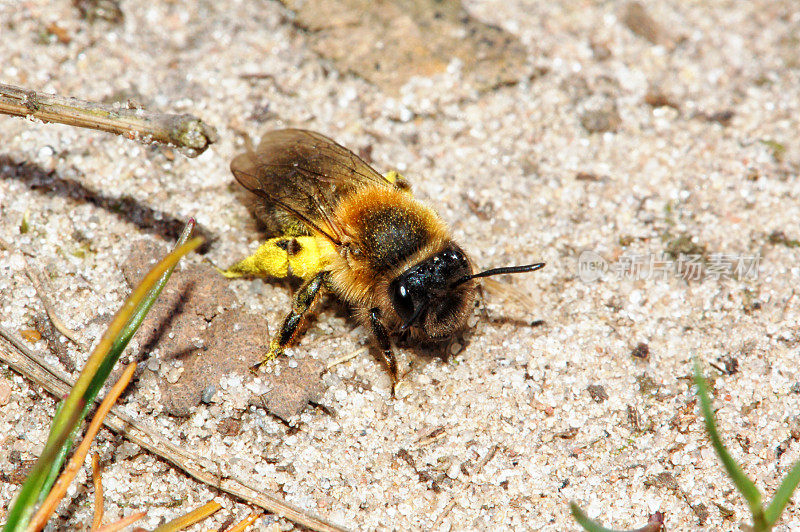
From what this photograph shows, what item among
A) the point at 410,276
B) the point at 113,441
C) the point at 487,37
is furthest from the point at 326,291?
the point at 487,37

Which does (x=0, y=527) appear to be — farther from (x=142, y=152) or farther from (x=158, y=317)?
(x=142, y=152)

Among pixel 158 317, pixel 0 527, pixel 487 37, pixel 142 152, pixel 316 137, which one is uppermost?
pixel 487 37

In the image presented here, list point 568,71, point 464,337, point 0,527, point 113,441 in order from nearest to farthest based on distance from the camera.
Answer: point 0,527, point 113,441, point 464,337, point 568,71

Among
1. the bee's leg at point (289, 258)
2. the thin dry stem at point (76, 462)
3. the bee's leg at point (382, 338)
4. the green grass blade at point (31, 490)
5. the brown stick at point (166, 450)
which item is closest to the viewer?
the green grass blade at point (31, 490)

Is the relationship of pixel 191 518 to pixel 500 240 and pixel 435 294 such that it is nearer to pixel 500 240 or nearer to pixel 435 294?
pixel 435 294

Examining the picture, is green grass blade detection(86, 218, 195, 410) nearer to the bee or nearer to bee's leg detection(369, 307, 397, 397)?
the bee

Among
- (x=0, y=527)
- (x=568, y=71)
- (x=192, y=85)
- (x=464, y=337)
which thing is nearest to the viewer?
(x=0, y=527)

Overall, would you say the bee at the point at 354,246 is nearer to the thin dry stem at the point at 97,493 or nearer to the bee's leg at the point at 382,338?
the bee's leg at the point at 382,338

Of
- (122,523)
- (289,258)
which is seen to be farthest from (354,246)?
(122,523)

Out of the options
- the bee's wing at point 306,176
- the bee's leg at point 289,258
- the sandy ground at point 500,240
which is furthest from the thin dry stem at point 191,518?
the bee's wing at point 306,176
